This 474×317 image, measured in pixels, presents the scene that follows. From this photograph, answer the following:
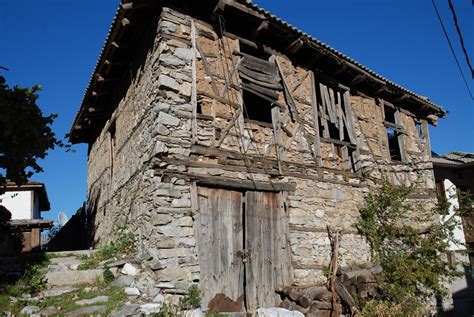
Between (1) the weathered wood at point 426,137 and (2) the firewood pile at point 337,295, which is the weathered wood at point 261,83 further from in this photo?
(1) the weathered wood at point 426,137

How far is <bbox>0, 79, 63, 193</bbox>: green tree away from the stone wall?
180 centimetres

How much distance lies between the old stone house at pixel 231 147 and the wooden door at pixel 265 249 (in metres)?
0.02

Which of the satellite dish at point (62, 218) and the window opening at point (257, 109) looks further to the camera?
the satellite dish at point (62, 218)

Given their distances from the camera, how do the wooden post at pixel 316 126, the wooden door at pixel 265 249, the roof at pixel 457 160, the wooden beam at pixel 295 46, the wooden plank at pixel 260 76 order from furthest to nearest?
the roof at pixel 457 160 < the wooden post at pixel 316 126 < the wooden beam at pixel 295 46 < the wooden plank at pixel 260 76 < the wooden door at pixel 265 249

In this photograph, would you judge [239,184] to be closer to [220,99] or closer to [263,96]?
[220,99]

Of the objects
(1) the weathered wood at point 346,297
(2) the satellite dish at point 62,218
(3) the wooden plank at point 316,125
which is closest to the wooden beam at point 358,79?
(3) the wooden plank at point 316,125

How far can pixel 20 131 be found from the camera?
6.57 meters

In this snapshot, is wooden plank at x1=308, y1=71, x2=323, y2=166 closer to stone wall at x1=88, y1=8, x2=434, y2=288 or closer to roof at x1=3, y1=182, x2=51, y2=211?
stone wall at x1=88, y1=8, x2=434, y2=288

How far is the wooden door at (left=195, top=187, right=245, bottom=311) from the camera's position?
6.73m

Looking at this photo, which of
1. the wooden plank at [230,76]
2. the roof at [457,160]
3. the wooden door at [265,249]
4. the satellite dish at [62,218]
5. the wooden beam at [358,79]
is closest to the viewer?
the wooden door at [265,249]

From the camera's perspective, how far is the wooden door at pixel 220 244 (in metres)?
6.73

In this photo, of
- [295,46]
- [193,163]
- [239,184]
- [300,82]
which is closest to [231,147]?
[239,184]

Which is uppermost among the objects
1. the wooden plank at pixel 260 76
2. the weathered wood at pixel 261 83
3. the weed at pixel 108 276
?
the wooden plank at pixel 260 76

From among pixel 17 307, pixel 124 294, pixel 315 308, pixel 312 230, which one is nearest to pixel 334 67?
pixel 312 230
